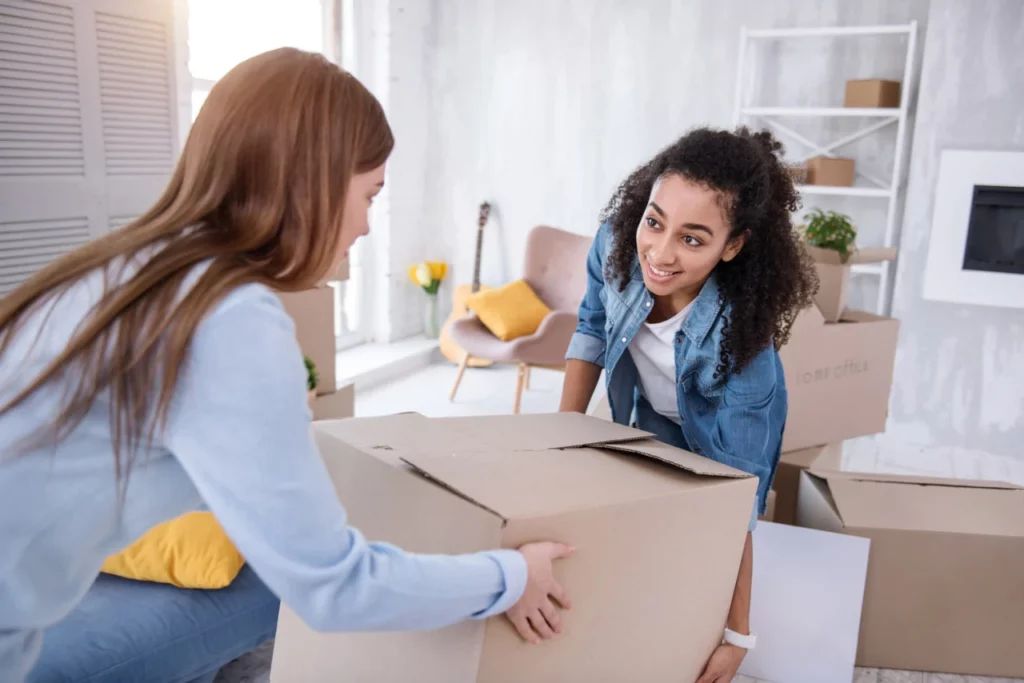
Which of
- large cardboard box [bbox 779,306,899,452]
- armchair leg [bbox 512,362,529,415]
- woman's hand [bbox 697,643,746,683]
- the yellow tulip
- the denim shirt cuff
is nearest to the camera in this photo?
woman's hand [bbox 697,643,746,683]

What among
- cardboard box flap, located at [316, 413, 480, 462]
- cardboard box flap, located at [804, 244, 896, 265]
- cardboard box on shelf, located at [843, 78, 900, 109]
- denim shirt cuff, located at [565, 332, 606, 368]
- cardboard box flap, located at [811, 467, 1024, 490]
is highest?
cardboard box on shelf, located at [843, 78, 900, 109]

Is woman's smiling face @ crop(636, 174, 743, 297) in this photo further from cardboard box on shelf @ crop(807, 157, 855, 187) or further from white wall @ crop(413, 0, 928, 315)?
white wall @ crop(413, 0, 928, 315)

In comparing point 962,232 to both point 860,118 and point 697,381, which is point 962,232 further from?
point 697,381

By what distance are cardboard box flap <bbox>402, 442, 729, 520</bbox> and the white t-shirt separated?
0.35 metres

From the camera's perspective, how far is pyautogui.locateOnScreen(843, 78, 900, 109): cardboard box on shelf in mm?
3666

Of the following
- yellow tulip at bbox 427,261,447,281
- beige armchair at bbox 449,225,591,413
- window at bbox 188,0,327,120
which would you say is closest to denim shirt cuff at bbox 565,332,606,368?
beige armchair at bbox 449,225,591,413

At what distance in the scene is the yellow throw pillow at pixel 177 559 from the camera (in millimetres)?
1574

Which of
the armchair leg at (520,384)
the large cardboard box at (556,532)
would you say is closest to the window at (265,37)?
the armchair leg at (520,384)

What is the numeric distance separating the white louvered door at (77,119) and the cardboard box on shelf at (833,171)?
106 inches

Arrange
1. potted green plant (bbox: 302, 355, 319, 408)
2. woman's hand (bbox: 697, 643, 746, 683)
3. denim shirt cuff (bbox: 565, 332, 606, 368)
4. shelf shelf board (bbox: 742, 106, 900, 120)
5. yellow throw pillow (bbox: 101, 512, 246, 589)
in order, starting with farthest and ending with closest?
1. shelf shelf board (bbox: 742, 106, 900, 120)
2. potted green plant (bbox: 302, 355, 319, 408)
3. yellow throw pillow (bbox: 101, 512, 246, 589)
4. denim shirt cuff (bbox: 565, 332, 606, 368)
5. woman's hand (bbox: 697, 643, 746, 683)

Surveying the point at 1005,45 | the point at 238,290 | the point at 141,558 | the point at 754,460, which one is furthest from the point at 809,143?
the point at 238,290

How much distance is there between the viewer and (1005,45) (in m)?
3.44

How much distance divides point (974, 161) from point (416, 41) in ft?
9.37

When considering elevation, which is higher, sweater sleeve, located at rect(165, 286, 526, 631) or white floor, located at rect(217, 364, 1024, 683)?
sweater sleeve, located at rect(165, 286, 526, 631)
